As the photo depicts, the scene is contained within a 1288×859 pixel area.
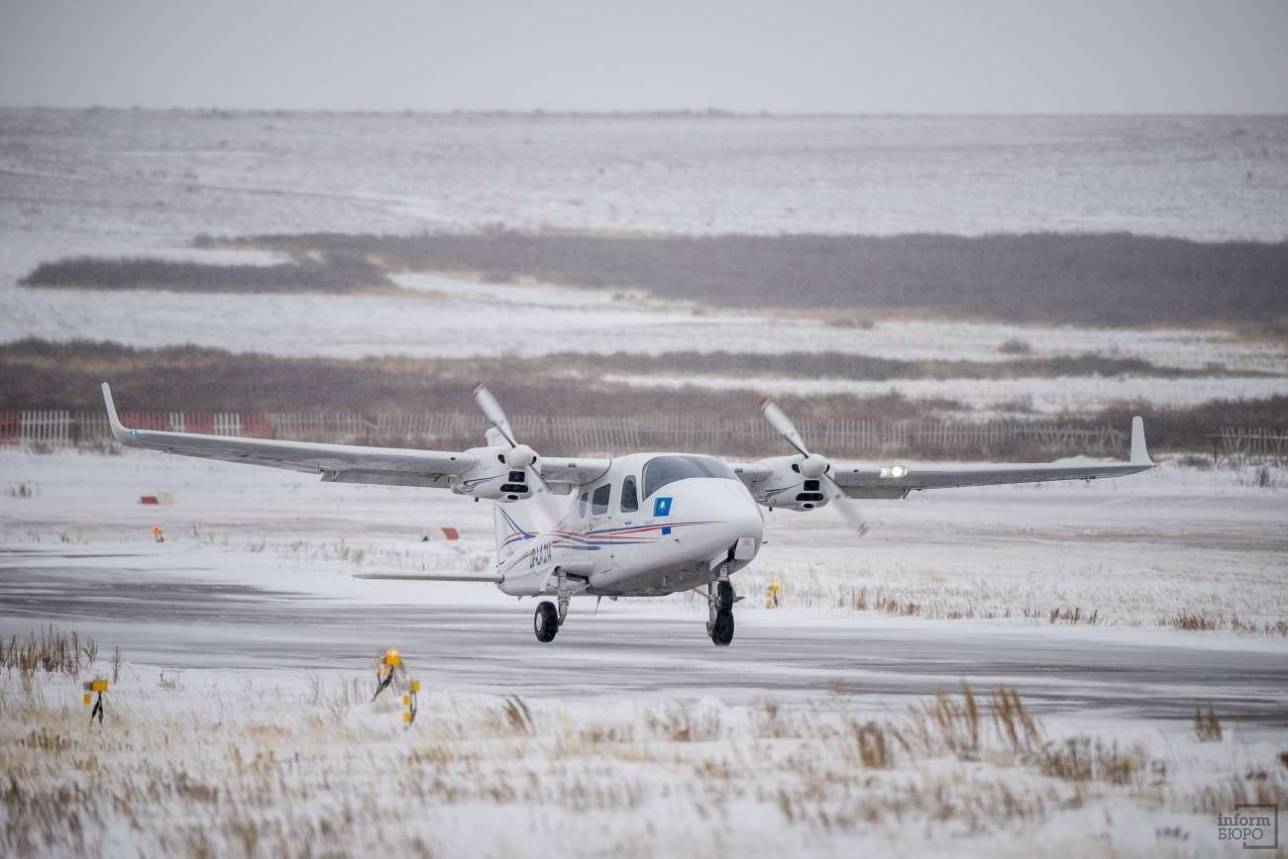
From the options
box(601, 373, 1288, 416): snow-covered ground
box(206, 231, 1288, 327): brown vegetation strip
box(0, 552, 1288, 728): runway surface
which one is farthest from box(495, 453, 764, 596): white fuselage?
box(206, 231, 1288, 327): brown vegetation strip

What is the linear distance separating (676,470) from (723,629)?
255 cm

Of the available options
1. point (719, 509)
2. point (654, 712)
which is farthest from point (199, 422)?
point (654, 712)

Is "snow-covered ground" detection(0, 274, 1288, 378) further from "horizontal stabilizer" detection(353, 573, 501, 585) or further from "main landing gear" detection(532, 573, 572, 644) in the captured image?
"main landing gear" detection(532, 573, 572, 644)

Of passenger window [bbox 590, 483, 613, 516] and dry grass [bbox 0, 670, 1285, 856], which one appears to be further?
passenger window [bbox 590, 483, 613, 516]

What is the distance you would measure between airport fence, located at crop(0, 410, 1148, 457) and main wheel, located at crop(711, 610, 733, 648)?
137 feet

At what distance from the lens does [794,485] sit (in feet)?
93.0

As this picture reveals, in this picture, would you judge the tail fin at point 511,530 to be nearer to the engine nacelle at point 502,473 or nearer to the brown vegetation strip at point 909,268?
the engine nacelle at point 502,473

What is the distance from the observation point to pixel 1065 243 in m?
123

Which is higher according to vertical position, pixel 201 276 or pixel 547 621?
pixel 201 276

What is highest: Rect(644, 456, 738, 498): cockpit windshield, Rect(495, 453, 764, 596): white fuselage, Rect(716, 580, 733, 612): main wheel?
Rect(644, 456, 738, 498): cockpit windshield

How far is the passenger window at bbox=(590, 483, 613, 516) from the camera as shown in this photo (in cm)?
2653

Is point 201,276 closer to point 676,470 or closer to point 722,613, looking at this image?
point 676,470

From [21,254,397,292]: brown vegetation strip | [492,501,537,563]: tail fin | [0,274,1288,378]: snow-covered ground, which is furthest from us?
[21,254,397,292]: brown vegetation strip

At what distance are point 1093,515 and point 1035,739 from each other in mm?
37456
